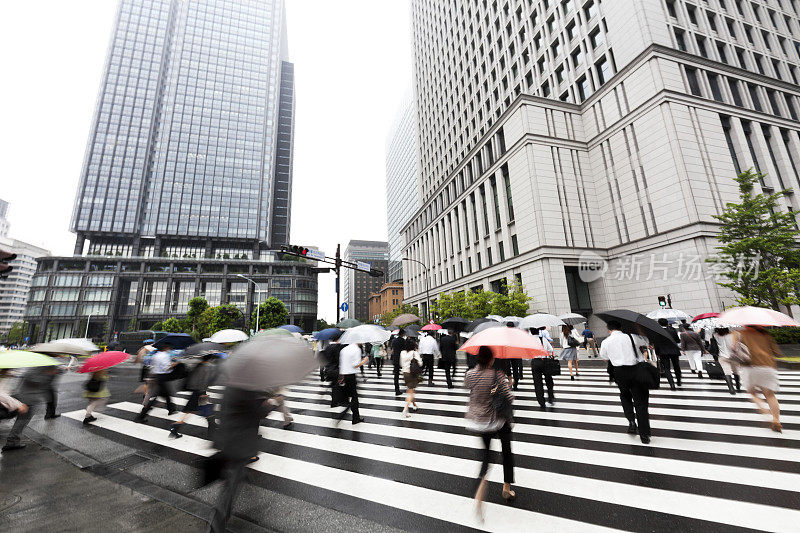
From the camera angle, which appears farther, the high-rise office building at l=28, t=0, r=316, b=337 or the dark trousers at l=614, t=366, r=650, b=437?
the high-rise office building at l=28, t=0, r=316, b=337

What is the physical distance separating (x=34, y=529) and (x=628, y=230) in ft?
101

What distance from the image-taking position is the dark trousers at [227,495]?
2861mm

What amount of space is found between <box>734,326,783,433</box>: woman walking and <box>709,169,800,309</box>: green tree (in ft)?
49.2

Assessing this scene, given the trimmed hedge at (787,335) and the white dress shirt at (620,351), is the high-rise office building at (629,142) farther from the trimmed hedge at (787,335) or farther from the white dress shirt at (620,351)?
the white dress shirt at (620,351)

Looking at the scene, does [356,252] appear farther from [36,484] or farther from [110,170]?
[36,484]

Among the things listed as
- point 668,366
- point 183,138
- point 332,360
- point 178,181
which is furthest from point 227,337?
point 183,138

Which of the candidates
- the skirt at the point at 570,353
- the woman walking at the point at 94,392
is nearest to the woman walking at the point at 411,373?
the skirt at the point at 570,353

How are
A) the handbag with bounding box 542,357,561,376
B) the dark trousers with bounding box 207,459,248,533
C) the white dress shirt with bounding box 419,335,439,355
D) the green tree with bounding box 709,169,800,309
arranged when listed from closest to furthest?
the dark trousers with bounding box 207,459,248,533, the handbag with bounding box 542,357,561,376, the white dress shirt with bounding box 419,335,439,355, the green tree with bounding box 709,169,800,309

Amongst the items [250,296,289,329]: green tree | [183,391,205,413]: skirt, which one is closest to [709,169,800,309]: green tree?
[183,391,205,413]: skirt

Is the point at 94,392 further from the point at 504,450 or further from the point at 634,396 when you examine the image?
the point at 634,396

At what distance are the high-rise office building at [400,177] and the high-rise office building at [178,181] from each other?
109ft

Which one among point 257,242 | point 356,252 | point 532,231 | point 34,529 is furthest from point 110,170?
point 34,529

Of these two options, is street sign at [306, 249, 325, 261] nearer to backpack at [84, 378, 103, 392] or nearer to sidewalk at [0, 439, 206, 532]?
backpack at [84, 378, 103, 392]

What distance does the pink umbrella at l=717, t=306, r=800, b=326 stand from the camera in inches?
217
